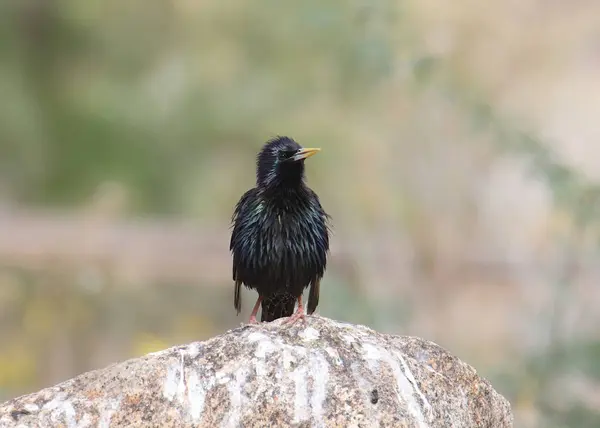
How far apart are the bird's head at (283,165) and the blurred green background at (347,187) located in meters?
2.60

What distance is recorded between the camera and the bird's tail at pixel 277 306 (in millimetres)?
4559

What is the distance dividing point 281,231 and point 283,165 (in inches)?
12.8

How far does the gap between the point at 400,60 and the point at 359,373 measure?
4551 mm

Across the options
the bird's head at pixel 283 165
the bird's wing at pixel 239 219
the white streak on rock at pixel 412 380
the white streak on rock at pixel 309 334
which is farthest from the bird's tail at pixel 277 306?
the white streak on rock at pixel 412 380

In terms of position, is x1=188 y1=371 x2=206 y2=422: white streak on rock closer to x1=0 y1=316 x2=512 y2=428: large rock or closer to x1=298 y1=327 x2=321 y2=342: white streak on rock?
x1=0 y1=316 x2=512 y2=428: large rock

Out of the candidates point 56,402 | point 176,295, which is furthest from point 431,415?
point 176,295

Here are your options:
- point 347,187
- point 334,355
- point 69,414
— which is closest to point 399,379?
point 334,355

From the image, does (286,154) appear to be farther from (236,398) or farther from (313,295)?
(236,398)

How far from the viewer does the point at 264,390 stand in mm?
3111

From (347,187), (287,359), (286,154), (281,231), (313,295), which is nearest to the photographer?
(287,359)

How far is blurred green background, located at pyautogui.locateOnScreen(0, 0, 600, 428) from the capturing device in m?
7.56

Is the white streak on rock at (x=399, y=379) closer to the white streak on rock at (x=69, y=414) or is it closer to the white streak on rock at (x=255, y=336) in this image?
the white streak on rock at (x=255, y=336)

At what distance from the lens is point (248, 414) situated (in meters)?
3.06

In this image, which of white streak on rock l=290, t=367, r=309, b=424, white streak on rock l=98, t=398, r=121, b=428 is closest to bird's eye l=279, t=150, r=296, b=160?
white streak on rock l=290, t=367, r=309, b=424
